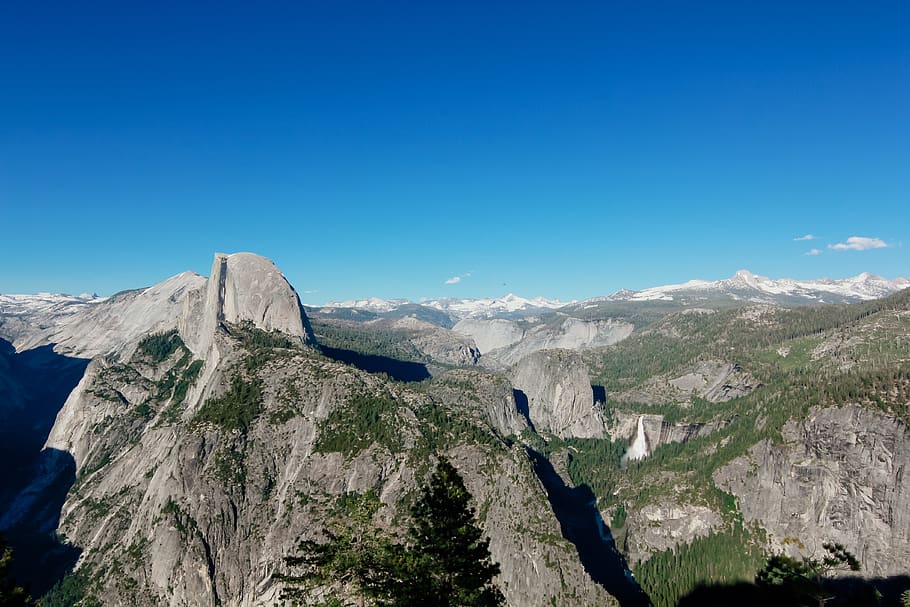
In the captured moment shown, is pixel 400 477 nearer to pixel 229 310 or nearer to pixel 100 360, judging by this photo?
pixel 229 310

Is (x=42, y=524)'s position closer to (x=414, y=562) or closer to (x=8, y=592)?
(x=8, y=592)

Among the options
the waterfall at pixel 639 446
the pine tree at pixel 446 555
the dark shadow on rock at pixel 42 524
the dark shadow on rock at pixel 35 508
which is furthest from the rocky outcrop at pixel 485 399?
the pine tree at pixel 446 555

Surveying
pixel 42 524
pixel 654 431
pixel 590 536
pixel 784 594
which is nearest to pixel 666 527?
pixel 590 536

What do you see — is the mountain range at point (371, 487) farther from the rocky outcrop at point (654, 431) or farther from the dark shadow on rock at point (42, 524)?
the rocky outcrop at point (654, 431)

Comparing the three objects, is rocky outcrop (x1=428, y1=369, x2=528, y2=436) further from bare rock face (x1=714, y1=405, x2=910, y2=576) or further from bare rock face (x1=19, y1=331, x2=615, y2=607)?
bare rock face (x1=714, y1=405, x2=910, y2=576)

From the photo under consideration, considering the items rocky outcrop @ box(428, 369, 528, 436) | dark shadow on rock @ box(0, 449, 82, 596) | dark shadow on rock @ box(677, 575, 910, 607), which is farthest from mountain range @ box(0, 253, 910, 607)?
rocky outcrop @ box(428, 369, 528, 436)
